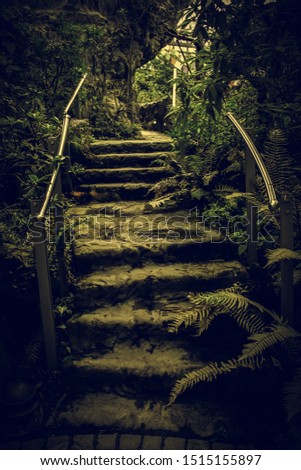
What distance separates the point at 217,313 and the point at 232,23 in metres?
2.72

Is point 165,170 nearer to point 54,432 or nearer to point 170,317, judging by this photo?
point 170,317

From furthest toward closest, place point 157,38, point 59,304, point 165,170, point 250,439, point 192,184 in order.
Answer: point 157,38
point 165,170
point 192,184
point 59,304
point 250,439

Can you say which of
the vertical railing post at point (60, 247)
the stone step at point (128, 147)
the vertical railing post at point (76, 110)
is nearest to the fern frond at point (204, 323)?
the vertical railing post at point (60, 247)

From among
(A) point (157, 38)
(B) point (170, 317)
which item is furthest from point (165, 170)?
(A) point (157, 38)

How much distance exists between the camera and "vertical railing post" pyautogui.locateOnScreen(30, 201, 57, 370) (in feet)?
8.70

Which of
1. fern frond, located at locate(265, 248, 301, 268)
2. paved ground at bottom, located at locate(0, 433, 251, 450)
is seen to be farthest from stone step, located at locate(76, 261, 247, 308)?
paved ground at bottom, located at locate(0, 433, 251, 450)

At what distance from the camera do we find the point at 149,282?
3402 millimetres

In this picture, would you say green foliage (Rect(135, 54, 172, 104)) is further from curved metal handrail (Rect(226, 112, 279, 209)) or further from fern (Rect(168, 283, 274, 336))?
fern (Rect(168, 283, 274, 336))

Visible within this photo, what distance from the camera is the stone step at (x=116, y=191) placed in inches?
195

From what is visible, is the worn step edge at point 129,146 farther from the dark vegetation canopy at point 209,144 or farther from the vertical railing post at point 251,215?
the vertical railing post at point 251,215

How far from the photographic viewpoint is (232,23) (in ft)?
12.1

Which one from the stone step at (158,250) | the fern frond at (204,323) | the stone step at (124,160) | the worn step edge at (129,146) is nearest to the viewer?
the fern frond at (204,323)

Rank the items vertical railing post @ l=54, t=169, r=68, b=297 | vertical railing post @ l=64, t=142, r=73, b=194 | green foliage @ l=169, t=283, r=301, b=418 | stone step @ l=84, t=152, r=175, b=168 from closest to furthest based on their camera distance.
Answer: green foliage @ l=169, t=283, r=301, b=418, vertical railing post @ l=54, t=169, r=68, b=297, vertical railing post @ l=64, t=142, r=73, b=194, stone step @ l=84, t=152, r=175, b=168

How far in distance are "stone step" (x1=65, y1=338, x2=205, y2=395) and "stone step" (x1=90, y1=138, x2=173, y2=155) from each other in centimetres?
365
